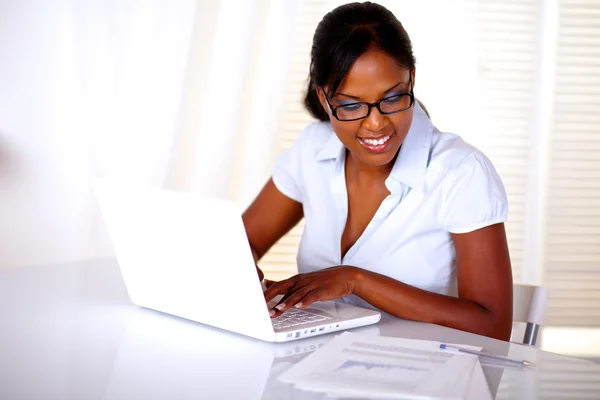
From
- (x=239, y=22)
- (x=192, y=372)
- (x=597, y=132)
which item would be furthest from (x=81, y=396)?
(x=597, y=132)

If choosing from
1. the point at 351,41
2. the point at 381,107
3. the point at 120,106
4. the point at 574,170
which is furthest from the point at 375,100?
the point at 574,170

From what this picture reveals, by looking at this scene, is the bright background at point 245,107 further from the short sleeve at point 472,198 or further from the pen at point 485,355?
the pen at point 485,355

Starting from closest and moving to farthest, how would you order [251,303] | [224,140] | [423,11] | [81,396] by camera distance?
[81,396] < [251,303] < [224,140] < [423,11]

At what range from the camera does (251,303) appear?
1.30 metres

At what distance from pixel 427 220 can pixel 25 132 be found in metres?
1.69

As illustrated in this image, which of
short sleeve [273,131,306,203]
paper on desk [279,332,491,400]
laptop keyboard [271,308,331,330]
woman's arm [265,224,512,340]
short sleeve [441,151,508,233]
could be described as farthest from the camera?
short sleeve [273,131,306,203]

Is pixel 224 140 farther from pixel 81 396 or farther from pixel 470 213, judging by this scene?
pixel 81 396

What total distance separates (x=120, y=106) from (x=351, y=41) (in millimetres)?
1506

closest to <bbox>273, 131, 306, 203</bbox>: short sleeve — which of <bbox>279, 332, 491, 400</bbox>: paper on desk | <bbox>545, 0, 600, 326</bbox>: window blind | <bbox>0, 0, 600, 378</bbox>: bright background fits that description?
<bbox>279, 332, 491, 400</bbox>: paper on desk

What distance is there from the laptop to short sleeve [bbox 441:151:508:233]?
317mm

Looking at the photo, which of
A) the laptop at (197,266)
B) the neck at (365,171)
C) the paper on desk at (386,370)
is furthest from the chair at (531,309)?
the paper on desk at (386,370)

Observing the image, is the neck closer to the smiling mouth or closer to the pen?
the smiling mouth

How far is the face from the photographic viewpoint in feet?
5.43

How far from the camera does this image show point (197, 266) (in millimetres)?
1367
